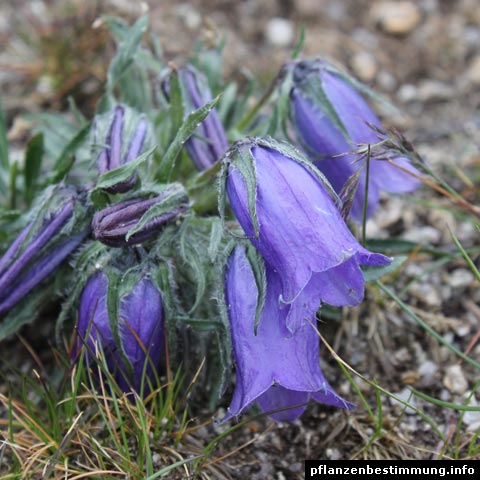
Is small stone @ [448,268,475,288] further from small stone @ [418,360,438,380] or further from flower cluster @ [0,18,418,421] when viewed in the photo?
flower cluster @ [0,18,418,421]

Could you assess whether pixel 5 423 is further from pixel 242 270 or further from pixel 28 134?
pixel 28 134

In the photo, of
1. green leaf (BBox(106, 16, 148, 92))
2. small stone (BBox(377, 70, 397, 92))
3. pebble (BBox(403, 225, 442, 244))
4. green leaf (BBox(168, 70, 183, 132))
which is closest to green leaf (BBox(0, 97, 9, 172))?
green leaf (BBox(106, 16, 148, 92))

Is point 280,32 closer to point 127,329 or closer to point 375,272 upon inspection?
point 375,272

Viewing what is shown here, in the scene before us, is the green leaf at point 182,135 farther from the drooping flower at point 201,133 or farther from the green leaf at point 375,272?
the green leaf at point 375,272

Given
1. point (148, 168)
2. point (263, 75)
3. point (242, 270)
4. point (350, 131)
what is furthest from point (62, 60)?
point (242, 270)

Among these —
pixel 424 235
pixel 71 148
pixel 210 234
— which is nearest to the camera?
pixel 210 234

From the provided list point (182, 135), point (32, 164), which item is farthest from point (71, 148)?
point (182, 135)
